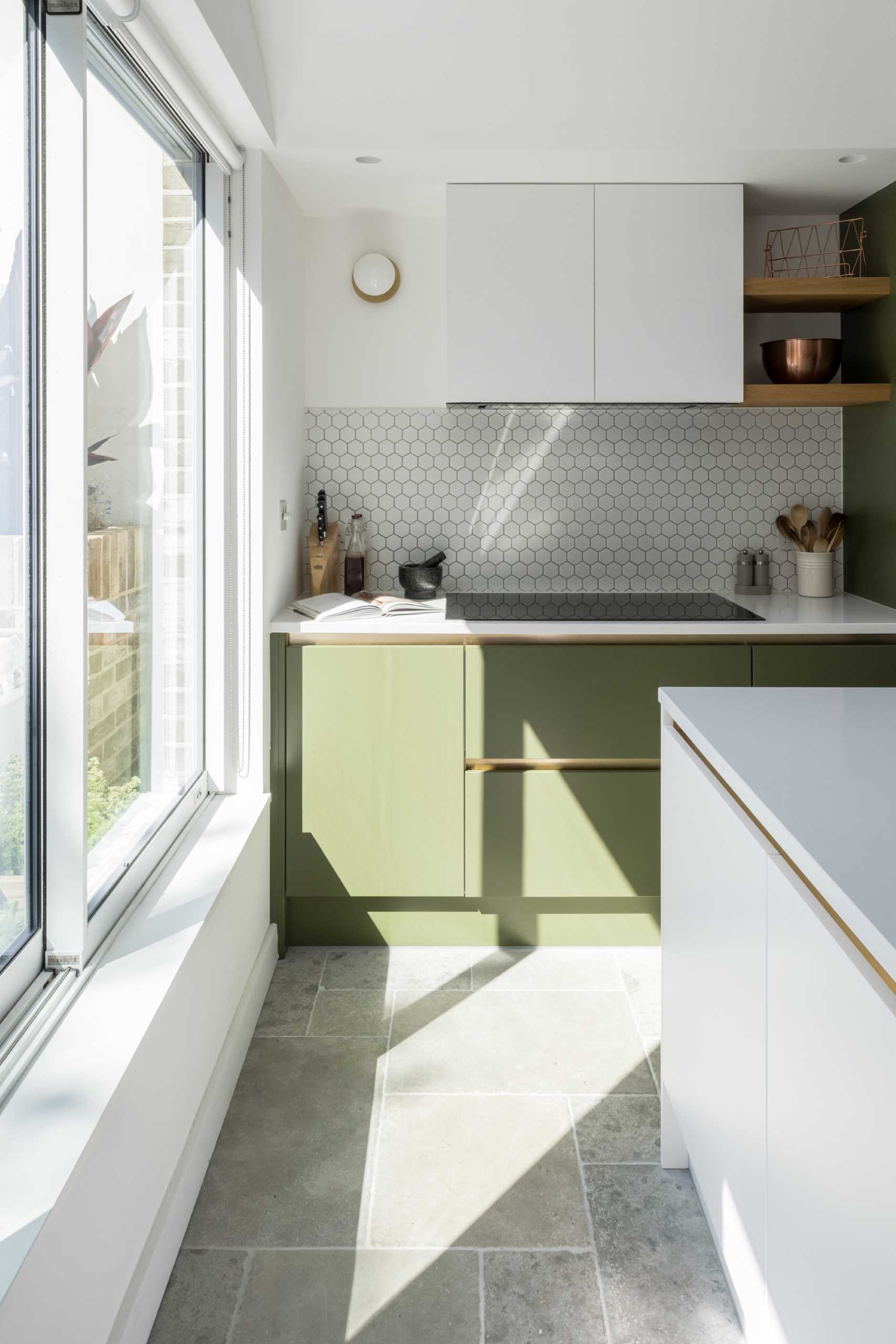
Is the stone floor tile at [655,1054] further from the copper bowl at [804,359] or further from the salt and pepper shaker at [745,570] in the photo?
the copper bowl at [804,359]

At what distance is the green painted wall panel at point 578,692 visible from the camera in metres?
2.96

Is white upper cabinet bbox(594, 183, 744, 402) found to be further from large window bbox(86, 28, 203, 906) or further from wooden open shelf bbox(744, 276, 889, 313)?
large window bbox(86, 28, 203, 906)

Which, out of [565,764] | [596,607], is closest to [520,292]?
[596,607]

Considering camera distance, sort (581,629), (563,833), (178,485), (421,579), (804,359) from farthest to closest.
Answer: (421,579) → (804,359) → (563,833) → (581,629) → (178,485)

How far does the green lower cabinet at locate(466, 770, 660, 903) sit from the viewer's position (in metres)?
3.02

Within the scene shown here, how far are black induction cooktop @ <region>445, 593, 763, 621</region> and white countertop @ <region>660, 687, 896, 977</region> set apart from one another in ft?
3.43

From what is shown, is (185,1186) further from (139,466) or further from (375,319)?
(375,319)

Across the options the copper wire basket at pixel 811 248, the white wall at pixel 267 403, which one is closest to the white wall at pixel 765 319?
the copper wire basket at pixel 811 248

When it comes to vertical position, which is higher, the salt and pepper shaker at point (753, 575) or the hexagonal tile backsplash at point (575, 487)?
the hexagonal tile backsplash at point (575, 487)

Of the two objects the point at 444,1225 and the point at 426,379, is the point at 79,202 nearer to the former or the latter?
the point at 444,1225

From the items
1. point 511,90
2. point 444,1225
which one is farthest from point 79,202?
point 444,1225

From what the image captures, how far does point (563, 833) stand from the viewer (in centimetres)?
304

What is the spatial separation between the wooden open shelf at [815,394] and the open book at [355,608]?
115 cm

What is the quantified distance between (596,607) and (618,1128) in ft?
4.80
